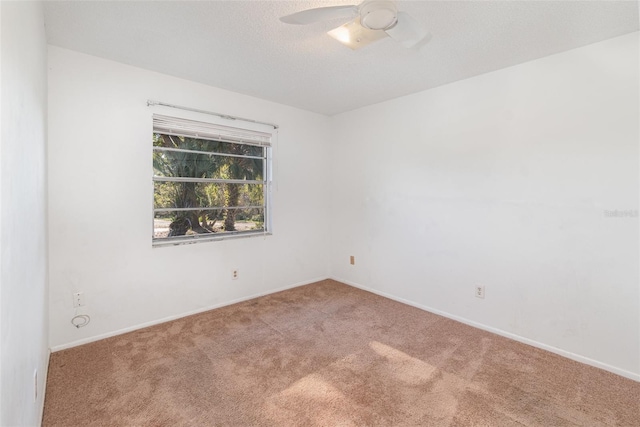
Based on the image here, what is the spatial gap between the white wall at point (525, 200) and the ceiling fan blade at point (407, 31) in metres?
1.34

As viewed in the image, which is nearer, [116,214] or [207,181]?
[116,214]

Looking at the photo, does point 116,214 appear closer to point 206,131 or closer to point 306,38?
point 206,131

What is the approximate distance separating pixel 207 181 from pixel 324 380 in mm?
2250

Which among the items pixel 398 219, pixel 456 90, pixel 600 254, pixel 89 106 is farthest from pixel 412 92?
pixel 89 106

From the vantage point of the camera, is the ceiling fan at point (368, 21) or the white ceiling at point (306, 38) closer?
the ceiling fan at point (368, 21)

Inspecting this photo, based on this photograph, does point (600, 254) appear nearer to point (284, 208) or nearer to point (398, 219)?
point (398, 219)

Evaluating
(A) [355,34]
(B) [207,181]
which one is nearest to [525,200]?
(A) [355,34]

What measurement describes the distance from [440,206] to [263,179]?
208 cm

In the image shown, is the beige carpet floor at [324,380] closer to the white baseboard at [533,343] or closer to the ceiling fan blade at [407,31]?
the white baseboard at [533,343]

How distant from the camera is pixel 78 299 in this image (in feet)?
7.88

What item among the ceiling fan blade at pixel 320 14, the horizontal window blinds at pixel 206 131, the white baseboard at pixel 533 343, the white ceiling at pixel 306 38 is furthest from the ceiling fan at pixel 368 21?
the white baseboard at pixel 533 343

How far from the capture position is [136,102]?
2641 mm

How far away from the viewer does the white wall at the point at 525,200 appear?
210cm

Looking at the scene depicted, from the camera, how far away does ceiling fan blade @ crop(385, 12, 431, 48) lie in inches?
63.5
